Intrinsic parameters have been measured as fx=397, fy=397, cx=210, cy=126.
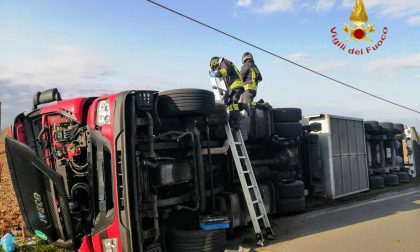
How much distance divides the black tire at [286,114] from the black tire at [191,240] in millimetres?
3031

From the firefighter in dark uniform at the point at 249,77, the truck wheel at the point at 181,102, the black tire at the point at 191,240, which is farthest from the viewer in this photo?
the firefighter in dark uniform at the point at 249,77

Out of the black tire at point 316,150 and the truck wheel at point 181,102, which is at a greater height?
the truck wheel at point 181,102

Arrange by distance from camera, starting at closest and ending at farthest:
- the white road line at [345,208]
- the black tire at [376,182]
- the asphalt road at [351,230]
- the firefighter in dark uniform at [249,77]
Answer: the asphalt road at [351,230], the white road line at [345,208], the firefighter in dark uniform at [249,77], the black tire at [376,182]

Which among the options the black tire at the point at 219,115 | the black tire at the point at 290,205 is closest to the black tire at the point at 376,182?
the black tire at the point at 290,205

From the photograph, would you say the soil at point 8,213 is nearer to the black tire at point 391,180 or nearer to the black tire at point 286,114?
the black tire at point 286,114

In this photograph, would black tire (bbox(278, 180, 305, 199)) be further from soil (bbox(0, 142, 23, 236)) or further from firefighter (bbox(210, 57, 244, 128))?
soil (bbox(0, 142, 23, 236))

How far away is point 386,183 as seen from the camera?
11.6 meters

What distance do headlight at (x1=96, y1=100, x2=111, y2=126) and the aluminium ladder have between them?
1962 mm

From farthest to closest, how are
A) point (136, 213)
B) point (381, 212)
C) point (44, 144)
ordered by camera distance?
point (381, 212) → point (44, 144) → point (136, 213)

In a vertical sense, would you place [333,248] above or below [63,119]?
below

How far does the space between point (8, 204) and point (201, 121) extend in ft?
21.5

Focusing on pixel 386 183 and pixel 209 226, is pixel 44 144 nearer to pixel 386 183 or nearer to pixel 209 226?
pixel 209 226

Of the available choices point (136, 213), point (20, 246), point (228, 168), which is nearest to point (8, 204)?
point (20, 246)

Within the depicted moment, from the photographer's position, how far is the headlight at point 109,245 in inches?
159
